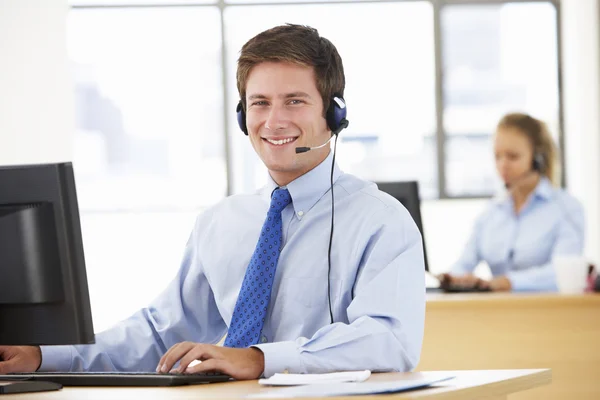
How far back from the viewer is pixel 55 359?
1.97m

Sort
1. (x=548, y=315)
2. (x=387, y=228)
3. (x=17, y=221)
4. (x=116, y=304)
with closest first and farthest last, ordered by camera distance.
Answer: (x=17, y=221), (x=387, y=228), (x=548, y=315), (x=116, y=304)

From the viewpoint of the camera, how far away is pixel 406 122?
6137mm

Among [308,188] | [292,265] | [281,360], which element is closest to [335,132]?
[308,188]

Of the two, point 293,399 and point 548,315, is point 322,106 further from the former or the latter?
point 548,315

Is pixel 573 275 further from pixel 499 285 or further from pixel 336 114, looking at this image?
pixel 336 114

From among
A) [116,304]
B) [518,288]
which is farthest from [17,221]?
[116,304]

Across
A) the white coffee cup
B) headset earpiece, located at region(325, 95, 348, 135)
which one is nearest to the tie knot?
headset earpiece, located at region(325, 95, 348, 135)

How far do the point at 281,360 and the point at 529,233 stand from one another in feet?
9.51

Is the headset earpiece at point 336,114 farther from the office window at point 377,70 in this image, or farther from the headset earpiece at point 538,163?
the office window at point 377,70

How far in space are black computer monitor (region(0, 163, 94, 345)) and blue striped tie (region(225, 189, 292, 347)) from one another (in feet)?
1.39

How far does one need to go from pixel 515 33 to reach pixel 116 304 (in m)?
3.10

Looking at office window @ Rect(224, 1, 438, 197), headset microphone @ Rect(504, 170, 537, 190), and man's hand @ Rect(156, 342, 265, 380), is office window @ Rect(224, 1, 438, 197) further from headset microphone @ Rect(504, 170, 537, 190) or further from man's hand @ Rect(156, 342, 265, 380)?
man's hand @ Rect(156, 342, 265, 380)

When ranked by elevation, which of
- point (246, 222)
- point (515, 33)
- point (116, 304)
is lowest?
point (116, 304)

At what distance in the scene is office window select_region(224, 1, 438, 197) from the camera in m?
6.09
